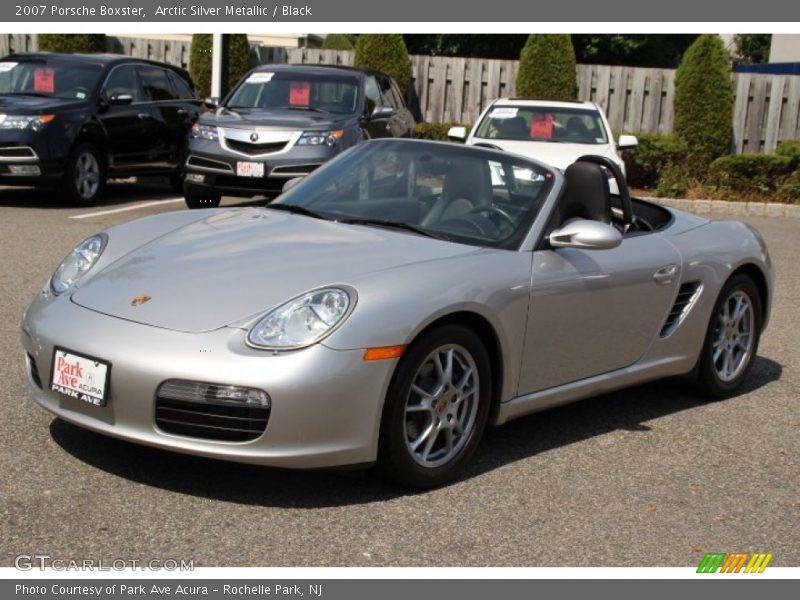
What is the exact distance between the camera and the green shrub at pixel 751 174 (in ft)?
58.4

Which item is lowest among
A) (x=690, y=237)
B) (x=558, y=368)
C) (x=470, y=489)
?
(x=470, y=489)

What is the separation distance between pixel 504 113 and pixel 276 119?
2824mm

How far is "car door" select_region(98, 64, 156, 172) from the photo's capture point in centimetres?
1388

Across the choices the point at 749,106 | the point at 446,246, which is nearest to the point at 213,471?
the point at 446,246

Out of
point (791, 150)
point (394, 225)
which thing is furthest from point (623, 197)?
point (791, 150)

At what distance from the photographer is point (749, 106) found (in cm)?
2042

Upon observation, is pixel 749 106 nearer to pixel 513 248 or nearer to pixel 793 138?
pixel 793 138

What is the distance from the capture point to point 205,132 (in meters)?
13.1

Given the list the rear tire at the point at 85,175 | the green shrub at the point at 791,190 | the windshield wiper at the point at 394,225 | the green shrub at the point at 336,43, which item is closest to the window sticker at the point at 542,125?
the rear tire at the point at 85,175

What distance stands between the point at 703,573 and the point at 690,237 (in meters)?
2.55

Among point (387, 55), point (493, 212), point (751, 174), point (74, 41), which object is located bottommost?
point (751, 174)

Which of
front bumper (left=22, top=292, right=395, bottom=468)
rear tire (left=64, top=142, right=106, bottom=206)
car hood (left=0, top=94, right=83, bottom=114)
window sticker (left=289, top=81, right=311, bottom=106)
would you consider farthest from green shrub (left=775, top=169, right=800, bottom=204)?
front bumper (left=22, top=292, right=395, bottom=468)

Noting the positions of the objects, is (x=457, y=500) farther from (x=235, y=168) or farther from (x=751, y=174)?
(x=751, y=174)

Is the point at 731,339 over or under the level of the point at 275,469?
over
